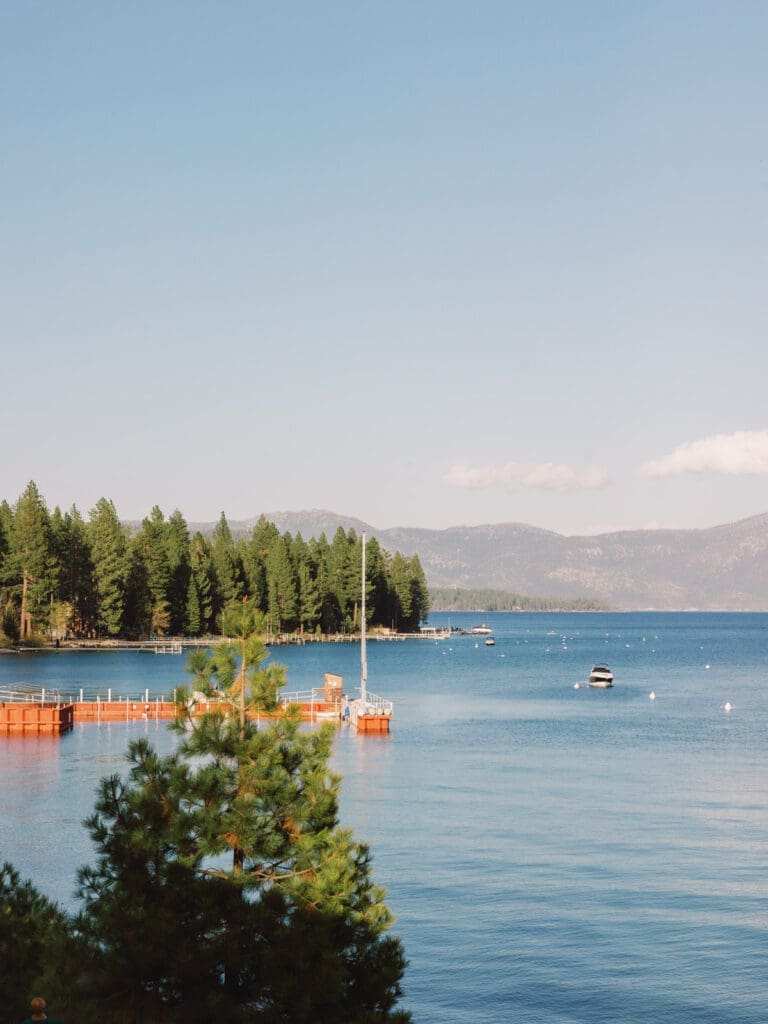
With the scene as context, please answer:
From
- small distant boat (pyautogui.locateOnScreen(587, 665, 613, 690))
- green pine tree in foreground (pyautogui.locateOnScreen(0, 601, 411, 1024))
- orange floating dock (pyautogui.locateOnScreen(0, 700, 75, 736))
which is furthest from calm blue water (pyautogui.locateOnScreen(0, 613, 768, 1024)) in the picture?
small distant boat (pyautogui.locateOnScreen(587, 665, 613, 690))

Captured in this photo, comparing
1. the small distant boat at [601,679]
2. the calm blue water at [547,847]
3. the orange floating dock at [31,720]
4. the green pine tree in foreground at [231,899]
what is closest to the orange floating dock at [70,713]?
the orange floating dock at [31,720]

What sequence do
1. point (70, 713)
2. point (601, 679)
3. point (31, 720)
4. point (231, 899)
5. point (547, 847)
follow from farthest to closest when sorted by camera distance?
point (601, 679), point (70, 713), point (31, 720), point (547, 847), point (231, 899)

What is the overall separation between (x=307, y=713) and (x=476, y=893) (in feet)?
174

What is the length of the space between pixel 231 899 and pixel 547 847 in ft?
110

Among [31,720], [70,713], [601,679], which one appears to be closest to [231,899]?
[31,720]

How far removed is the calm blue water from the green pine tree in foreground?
1327 centimetres

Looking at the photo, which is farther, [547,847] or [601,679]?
[601,679]

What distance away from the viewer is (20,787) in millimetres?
63375

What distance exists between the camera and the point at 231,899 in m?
19.3

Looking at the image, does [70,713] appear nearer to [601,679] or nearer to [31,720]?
[31,720]

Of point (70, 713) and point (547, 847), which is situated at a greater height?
point (70, 713)

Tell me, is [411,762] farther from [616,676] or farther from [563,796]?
[616,676]

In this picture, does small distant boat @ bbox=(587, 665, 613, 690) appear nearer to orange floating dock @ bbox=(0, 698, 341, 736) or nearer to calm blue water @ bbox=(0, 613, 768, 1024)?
calm blue water @ bbox=(0, 613, 768, 1024)

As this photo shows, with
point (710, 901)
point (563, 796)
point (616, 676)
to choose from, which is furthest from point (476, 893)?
point (616, 676)
